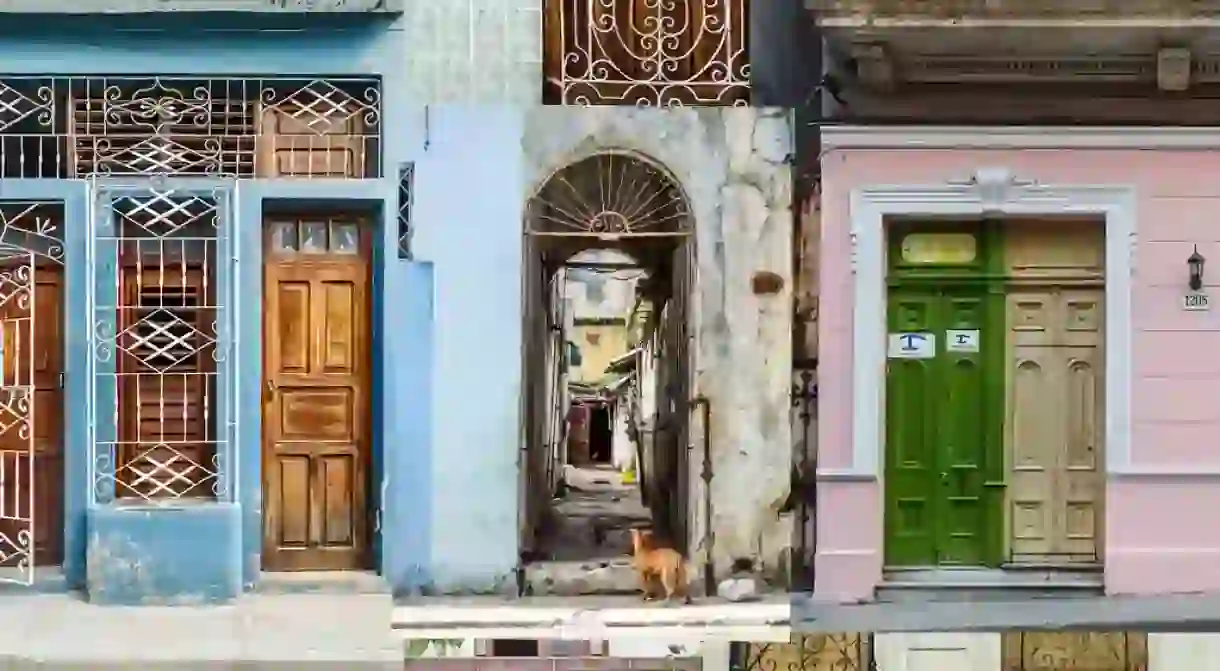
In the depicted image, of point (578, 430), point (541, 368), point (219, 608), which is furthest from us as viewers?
point (578, 430)

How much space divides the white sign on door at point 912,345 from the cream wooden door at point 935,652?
1146mm

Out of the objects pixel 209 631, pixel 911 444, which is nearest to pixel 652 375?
pixel 911 444

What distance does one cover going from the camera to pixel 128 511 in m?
6.40

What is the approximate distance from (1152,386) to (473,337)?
282 cm

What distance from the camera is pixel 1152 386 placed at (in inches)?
261

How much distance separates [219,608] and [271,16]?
2370mm

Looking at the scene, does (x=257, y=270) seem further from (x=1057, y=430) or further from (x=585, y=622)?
(x=1057, y=430)

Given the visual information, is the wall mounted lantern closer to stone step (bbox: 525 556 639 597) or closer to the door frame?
the door frame

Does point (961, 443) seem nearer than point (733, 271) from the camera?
No

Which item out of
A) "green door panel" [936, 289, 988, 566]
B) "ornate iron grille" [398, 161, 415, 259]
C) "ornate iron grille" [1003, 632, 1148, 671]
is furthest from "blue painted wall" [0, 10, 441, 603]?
"ornate iron grille" [1003, 632, 1148, 671]

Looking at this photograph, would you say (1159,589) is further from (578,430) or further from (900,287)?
(578,430)

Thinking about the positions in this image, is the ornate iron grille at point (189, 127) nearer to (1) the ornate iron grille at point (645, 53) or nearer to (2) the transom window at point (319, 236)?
(2) the transom window at point (319, 236)

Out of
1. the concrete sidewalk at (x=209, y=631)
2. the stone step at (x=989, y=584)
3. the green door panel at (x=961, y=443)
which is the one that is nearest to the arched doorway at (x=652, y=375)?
→ the concrete sidewalk at (x=209, y=631)

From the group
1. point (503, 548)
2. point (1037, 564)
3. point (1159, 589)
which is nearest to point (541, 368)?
point (503, 548)
